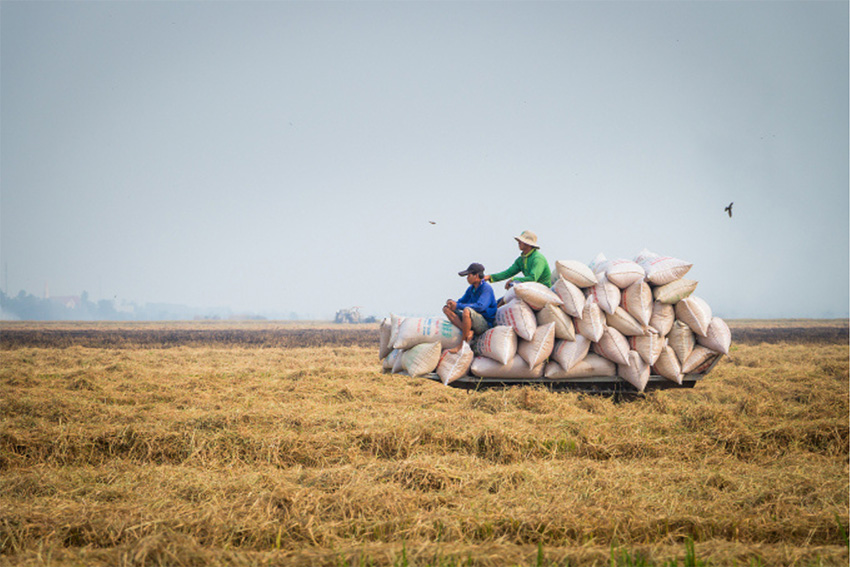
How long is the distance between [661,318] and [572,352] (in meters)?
0.92

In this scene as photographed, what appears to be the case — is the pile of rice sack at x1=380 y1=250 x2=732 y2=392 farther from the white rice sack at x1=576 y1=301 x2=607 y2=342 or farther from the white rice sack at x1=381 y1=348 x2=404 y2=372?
the white rice sack at x1=381 y1=348 x2=404 y2=372

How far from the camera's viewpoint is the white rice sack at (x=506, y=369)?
5.11m

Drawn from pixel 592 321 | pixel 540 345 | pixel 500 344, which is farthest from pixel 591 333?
pixel 500 344

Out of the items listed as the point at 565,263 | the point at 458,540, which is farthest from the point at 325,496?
the point at 565,263

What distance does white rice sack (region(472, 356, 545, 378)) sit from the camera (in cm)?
511

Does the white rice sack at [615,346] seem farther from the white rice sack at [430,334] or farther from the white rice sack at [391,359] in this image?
the white rice sack at [391,359]

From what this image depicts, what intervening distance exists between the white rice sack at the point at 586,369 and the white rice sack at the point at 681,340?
1.96ft

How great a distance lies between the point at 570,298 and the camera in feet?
16.4

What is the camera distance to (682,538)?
8.32 feet

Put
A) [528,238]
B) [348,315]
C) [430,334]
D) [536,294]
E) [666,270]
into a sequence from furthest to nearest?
1. [348,315]
2. [528,238]
3. [430,334]
4. [666,270]
5. [536,294]

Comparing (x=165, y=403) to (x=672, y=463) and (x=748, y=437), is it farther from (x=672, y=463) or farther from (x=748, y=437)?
(x=748, y=437)

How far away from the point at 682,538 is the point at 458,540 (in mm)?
1100

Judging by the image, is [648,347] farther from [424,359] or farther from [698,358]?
Result: [424,359]

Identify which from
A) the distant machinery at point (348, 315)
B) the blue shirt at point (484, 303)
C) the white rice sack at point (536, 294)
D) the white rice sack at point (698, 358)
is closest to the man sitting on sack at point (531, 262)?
the blue shirt at point (484, 303)
